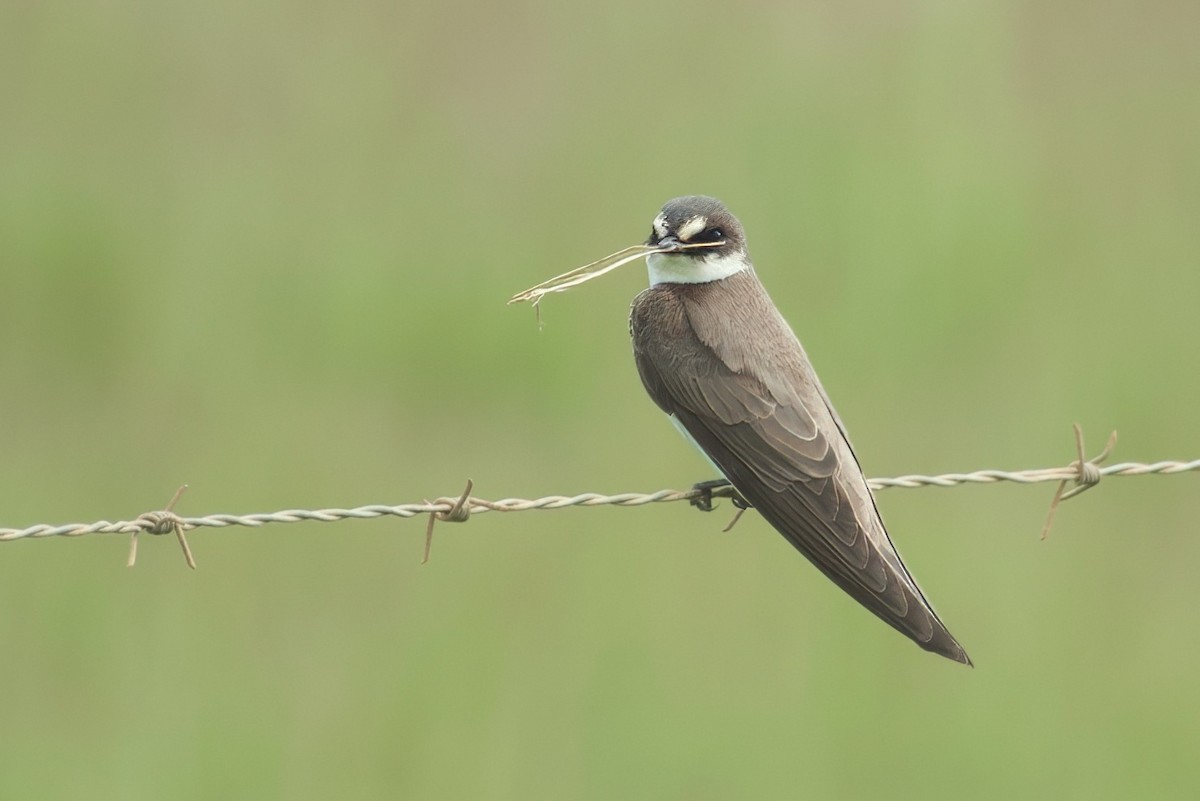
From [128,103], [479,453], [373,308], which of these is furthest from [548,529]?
[128,103]

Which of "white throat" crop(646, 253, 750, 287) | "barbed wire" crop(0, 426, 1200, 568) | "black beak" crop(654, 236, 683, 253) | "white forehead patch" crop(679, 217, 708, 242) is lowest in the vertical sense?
"barbed wire" crop(0, 426, 1200, 568)

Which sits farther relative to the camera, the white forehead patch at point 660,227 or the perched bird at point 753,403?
the white forehead patch at point 660,227

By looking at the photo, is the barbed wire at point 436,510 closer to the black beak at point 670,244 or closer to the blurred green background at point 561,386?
the black beak at point 670,244

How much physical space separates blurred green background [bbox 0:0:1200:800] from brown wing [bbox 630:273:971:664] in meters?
1.24

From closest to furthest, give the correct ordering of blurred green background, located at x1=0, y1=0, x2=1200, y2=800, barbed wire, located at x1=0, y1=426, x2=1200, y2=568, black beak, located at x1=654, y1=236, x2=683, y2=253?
barbed wire, located at x1=0, y1=426, x2=1200, y2=568 → black beak, located at x1=654, y1=236, x2=683, y2=253 → blurred green background, located at x1=0, y1=0, x2=1200, y2=800

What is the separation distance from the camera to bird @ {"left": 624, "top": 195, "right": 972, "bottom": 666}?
4.65 meters

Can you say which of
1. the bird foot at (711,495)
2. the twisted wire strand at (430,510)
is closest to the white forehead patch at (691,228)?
the bird foot at (711,495)

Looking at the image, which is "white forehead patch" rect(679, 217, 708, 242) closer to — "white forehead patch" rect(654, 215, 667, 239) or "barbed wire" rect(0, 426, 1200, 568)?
"white forehead patch" rect(654, 215, 667, 239)

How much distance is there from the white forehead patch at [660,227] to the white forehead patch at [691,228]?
5 centimetres

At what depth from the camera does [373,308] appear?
708 centimetres

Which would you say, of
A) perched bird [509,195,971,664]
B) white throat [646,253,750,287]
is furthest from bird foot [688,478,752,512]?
white throat [646,253,750,287]

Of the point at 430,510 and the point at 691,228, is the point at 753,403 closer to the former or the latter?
the point at 691,228

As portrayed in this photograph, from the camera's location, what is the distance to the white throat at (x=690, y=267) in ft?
17.6

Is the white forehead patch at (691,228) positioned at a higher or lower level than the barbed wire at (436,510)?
higher
